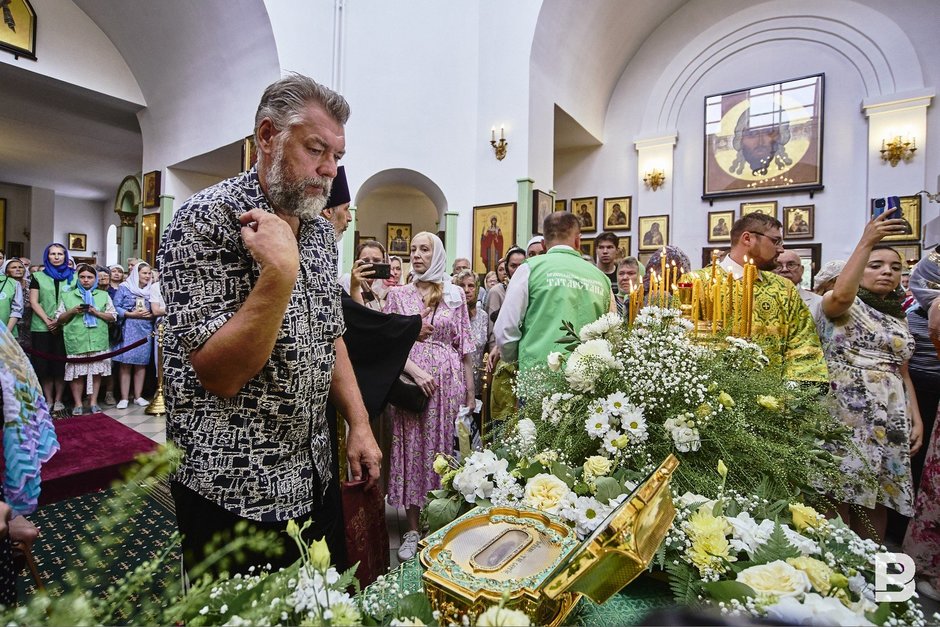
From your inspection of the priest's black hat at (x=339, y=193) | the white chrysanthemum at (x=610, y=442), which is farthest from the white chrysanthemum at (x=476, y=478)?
the priest's black hat at (x=339, y=193)

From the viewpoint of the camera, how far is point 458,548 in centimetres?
90

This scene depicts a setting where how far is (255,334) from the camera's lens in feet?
3.56

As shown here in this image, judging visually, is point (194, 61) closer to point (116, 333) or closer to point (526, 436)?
point (116, 333)

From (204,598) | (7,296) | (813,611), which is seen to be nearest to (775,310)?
(813,611)

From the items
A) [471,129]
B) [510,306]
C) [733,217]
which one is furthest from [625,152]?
[510,306]

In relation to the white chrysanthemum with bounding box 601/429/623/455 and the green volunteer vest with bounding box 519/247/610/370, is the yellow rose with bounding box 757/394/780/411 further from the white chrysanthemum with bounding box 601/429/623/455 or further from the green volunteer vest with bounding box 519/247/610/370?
the green volunteer vest with bounding box 519/247/610/370

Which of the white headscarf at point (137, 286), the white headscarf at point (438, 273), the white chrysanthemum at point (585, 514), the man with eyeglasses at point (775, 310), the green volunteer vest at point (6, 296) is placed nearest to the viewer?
the white chrysanthemum at point (585, 514)

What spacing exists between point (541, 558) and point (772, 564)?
0.38 m

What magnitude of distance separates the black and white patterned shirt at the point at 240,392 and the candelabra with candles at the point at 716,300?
56.2 inches

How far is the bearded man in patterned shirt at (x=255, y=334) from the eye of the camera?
1102 millimetres

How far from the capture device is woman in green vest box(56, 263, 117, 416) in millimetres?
6172

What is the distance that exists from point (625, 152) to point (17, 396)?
12.8 meters

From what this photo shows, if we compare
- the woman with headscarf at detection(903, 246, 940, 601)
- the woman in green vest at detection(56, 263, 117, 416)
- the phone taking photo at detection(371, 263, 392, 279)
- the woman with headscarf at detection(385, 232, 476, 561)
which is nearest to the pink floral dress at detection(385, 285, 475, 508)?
the woman with headscarf at detection(385, 232, 476, 561)

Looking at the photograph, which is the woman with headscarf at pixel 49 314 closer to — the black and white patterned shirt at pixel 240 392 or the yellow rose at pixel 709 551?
the black and white patterned shirt at pixel 240 392
